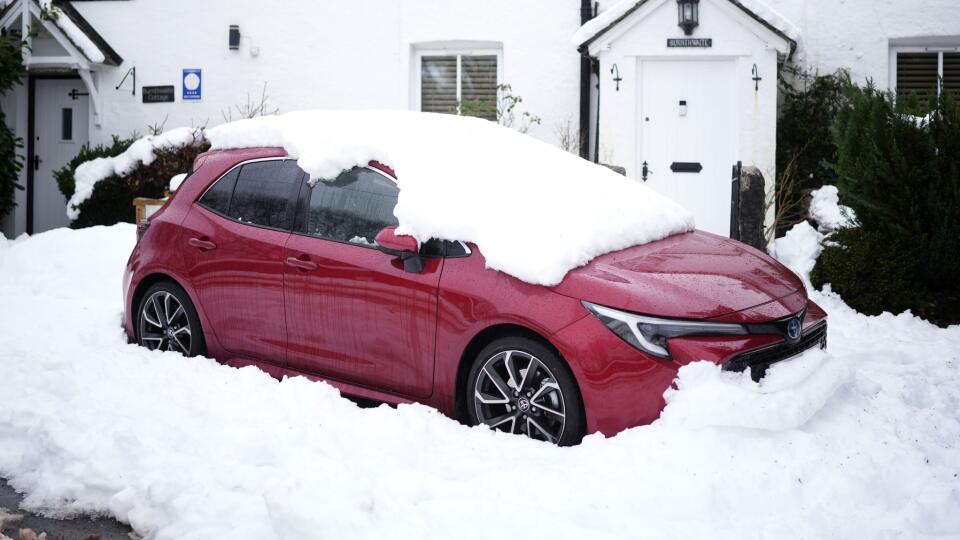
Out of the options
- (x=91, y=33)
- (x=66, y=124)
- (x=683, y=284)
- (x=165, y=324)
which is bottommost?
(x=165, y=324)

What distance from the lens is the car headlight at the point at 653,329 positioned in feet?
14.4

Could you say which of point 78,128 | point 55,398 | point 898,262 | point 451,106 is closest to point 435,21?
point 451,106

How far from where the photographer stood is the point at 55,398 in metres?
5.32

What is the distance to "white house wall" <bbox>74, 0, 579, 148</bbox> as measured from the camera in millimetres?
14156

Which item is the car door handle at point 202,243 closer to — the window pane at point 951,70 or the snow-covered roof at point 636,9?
the snow-covered roof at point 636,9

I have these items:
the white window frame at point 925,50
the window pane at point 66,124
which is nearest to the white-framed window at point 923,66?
the white window frame at point 925,50

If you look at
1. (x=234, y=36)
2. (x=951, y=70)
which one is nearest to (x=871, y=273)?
(x=951, y=70)

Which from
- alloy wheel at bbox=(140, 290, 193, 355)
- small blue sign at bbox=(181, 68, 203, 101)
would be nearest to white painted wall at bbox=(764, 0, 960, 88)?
small blue sign at bbox=(181, 68, 203, 101)

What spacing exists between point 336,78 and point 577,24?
3.68 m

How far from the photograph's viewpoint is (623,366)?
172 inches

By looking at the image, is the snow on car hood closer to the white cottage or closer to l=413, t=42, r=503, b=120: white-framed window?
the white cottage

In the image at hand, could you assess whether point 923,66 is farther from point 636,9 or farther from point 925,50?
point 636,9

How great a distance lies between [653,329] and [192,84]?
487 inches

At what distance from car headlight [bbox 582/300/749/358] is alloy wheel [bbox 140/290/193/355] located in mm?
2955
